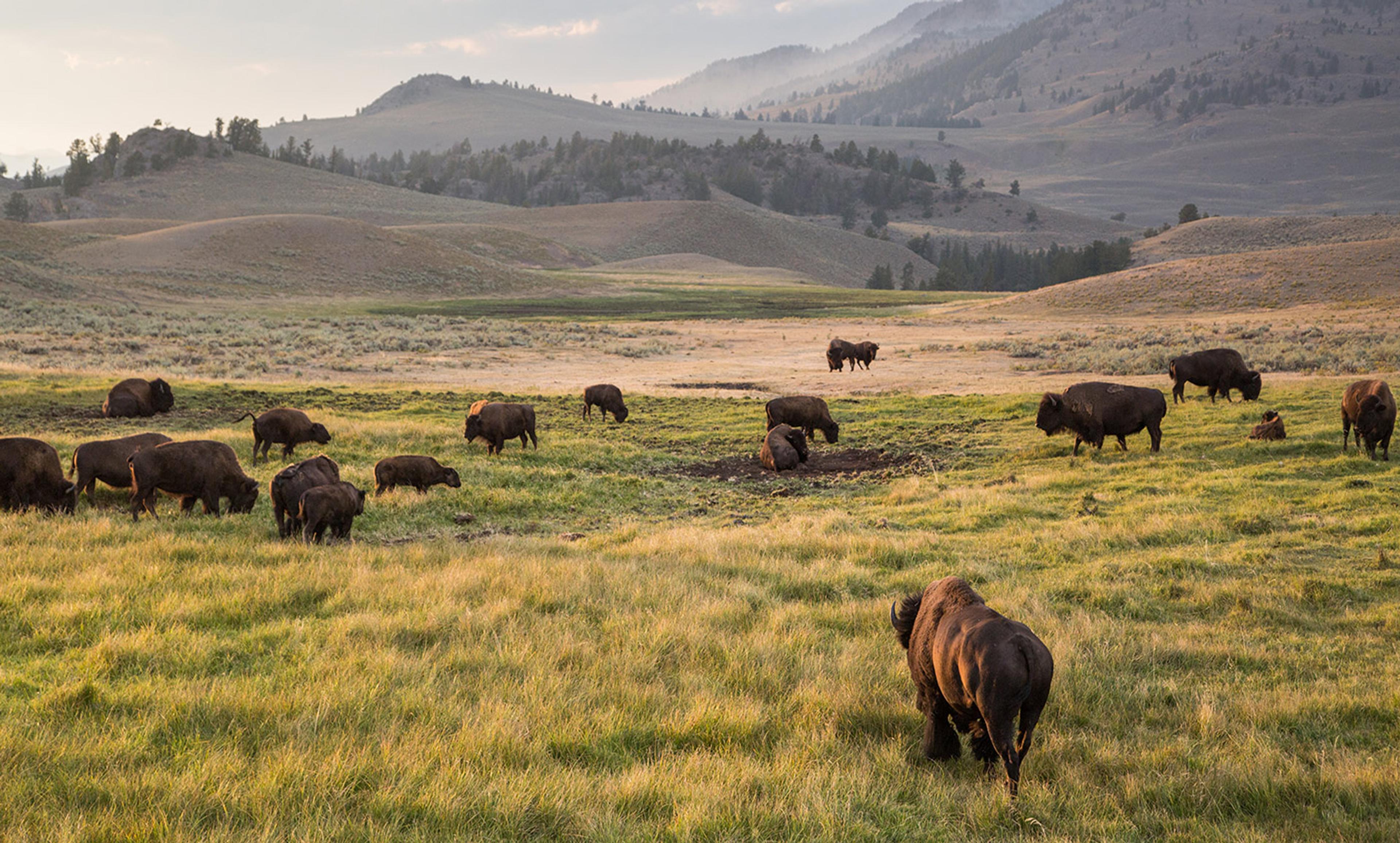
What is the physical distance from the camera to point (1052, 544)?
1271cm

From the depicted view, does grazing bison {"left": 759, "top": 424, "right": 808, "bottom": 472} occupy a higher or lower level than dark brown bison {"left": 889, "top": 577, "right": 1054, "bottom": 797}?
lower

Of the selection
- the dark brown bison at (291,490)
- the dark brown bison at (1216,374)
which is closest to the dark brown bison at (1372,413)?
the dark brown bison at (1216,374)

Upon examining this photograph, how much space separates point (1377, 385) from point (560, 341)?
48.0 m

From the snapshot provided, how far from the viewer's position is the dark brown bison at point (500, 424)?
2038 centimetres

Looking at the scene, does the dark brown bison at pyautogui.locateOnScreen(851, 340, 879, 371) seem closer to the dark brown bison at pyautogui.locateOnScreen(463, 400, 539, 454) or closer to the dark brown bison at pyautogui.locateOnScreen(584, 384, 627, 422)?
the dark brown bison at pyautogui.locateOnScreen(584, 384, 627, 422)

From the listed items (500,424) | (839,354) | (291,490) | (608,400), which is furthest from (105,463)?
(839,354)

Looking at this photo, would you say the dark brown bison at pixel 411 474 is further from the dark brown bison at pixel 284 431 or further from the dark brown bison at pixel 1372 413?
the dark brown bison at pixel 1372 413

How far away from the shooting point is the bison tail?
6727 millimetres

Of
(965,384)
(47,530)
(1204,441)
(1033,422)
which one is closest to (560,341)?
(965,384)

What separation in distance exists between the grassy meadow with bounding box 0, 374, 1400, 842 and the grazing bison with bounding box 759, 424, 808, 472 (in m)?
3.79

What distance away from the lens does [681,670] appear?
736 cm

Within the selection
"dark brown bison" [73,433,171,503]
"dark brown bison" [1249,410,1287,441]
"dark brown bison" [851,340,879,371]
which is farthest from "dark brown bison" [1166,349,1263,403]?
"dark brown bison" [73,433,171,503]

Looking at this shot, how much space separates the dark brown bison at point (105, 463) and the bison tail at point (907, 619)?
37.5 feet

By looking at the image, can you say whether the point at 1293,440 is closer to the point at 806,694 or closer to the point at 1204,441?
the point at 1204,441
